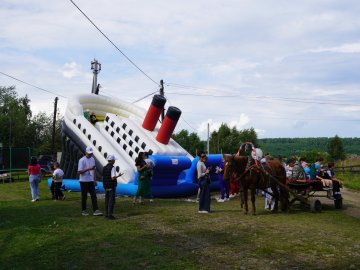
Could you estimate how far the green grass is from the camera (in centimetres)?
684

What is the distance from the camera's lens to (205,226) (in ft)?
32.1

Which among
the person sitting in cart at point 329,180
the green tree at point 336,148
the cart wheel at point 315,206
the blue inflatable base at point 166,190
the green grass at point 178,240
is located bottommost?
the green grass at point 178,240

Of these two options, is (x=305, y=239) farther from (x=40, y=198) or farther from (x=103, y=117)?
(x=103, y=117)

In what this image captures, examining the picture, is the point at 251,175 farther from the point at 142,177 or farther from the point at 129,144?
the point at 129,144

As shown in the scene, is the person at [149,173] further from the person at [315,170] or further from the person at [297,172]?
the person at [315,170]

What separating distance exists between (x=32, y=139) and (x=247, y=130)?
32547 millimetres

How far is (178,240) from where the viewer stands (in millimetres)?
8391

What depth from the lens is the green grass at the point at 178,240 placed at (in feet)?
22.5

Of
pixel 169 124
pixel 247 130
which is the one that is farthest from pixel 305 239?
pixel 247 130

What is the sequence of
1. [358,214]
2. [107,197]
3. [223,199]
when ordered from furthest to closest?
Result: [223,199], [358,214], [107,197]

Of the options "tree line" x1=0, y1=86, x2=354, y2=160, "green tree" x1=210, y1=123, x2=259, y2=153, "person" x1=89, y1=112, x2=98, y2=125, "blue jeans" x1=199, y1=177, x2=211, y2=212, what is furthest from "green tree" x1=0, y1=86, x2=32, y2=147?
"blue jeans" x1=199, y1=177, x2=211, y2=212

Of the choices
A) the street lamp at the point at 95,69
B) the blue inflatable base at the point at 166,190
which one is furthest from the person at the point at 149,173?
the street lamp at the point at 95,69

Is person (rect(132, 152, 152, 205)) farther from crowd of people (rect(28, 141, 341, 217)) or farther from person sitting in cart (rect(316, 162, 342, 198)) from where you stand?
person sitting in cart (rect(316, 162, 342, 198))

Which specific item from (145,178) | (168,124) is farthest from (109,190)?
(168,124)
